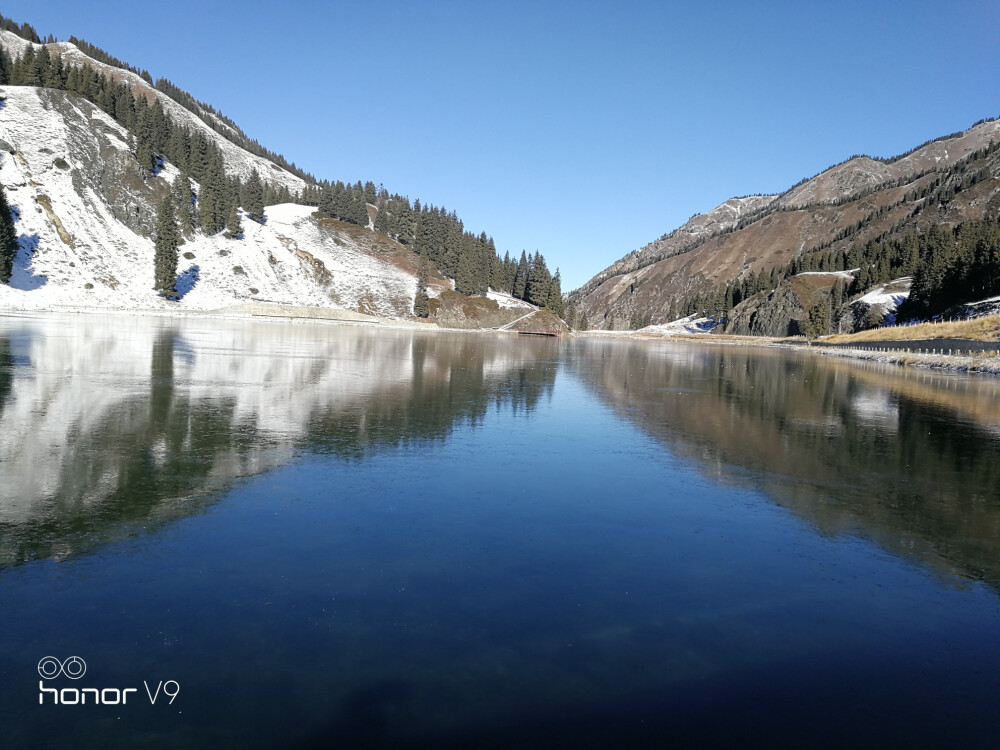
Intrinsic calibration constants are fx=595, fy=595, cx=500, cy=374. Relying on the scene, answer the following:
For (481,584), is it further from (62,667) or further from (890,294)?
(890,294)

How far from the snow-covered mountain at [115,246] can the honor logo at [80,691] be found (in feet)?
382

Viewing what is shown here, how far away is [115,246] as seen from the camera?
414 ft

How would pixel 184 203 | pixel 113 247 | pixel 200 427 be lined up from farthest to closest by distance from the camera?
pixel 184 203, pixel 113 247, pixel 200 427

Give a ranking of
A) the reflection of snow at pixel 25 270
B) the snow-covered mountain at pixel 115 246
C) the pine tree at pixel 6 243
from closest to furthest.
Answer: the pine tree at pixel 6 243 → the reflection of snow at pixel 25 270 → the snow-covered mountain at pixel 115 246

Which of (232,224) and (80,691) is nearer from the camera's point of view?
(80,691)

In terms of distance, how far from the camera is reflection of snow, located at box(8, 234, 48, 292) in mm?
104000

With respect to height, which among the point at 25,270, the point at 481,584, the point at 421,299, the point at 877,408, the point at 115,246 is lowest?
the point at 481,584

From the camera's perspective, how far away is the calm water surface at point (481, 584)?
636cm

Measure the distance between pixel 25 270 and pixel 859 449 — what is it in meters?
131

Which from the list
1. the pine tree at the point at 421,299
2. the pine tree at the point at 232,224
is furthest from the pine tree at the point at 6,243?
the pine tree at the point at 421,299

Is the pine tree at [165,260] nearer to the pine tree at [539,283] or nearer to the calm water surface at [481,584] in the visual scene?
the pine tree at [539,283]

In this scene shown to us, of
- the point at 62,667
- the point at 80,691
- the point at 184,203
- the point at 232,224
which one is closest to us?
the point at 80,691

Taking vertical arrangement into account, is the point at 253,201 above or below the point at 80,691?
above

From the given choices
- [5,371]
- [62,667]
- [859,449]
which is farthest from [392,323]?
[62,667]
